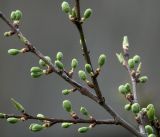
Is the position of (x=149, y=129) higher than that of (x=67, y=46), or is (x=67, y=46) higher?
(x=67, y=46)

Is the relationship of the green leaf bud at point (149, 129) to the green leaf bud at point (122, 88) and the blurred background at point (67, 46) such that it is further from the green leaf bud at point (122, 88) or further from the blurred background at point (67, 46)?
the blurred background at point (67, 46)

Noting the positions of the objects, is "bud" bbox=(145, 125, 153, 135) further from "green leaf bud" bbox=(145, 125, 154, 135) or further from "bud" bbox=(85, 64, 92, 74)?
"bud" bbox=(85, 64, 92, 74)

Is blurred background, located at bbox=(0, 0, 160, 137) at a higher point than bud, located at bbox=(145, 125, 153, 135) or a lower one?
higher

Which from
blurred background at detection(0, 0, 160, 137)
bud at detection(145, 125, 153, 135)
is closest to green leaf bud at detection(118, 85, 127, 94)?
bud at detection(145, 125, 153, 135)

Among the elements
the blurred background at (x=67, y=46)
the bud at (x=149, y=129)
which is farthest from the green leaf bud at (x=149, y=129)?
the blurred background at (x=67, y=46)

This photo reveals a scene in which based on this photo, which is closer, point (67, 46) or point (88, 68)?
Result: point (88, 68)

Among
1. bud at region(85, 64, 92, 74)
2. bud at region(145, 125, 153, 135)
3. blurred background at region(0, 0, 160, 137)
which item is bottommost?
bud at region(145, 125, 153, 135)

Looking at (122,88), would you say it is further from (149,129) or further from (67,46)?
(67,46)

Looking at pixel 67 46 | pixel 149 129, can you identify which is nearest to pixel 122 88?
pixel 149 129
